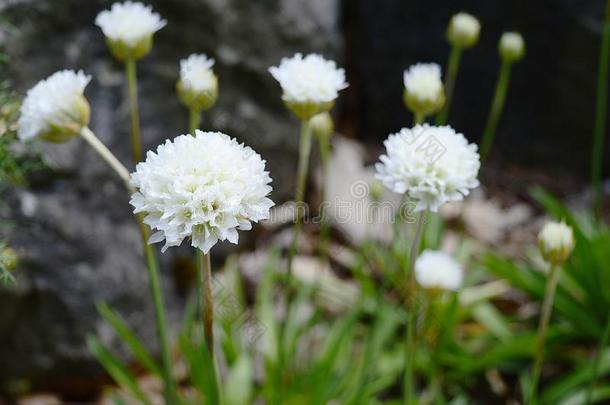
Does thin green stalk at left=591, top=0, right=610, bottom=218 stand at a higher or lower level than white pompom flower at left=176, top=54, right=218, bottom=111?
higher

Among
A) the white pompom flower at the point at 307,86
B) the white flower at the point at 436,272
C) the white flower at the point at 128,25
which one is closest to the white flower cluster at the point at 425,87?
the white pompom flower at the point at 307,86

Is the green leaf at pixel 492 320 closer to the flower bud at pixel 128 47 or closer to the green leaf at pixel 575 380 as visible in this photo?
the green leaf at pixel 575 380

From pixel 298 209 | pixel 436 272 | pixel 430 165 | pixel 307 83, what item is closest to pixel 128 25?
pixel 307 83

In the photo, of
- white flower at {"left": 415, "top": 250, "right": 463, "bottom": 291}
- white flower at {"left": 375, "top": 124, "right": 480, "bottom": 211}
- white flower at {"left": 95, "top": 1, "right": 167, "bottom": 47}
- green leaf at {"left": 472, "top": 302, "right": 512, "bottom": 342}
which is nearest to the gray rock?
white flower at {"left": 95, "top": 1, "right": 167, "bottom": 47}

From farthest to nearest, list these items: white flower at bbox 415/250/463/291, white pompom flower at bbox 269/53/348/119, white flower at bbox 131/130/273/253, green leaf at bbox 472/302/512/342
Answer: green leaf at bbox 472/302/512/342, white flower at bbox 415/250/463/291, white pompom flower at bbox 269/53/348/119, white flower at bbox 131/130/273/253

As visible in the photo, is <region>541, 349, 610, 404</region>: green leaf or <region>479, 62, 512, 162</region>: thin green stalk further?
<region>479, 62, 512, 162</region>: thin green stalk

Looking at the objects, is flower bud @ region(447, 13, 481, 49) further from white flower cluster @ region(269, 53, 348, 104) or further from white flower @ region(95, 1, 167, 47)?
white flower @ region(95, 1, 167, 47)

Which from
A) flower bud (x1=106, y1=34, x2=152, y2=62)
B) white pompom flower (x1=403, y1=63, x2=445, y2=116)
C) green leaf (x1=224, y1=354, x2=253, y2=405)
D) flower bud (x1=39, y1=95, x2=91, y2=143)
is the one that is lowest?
green leaf (x1=224, y1=354, x2=253, y2=405)
